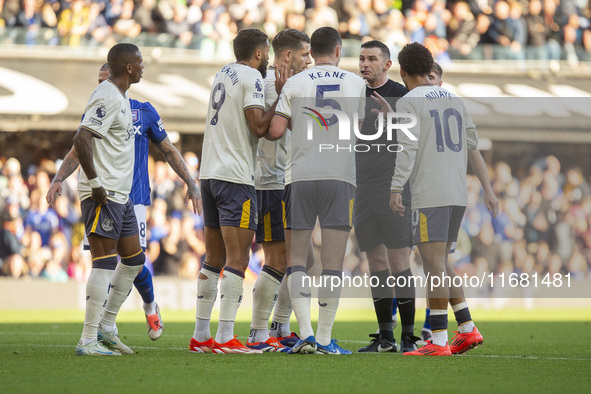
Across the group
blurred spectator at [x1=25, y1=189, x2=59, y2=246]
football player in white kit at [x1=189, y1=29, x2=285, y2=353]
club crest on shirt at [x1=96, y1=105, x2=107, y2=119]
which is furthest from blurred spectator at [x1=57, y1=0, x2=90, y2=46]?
club crest on shirt at [x1=96, y1=105, x2=107, y2=119]

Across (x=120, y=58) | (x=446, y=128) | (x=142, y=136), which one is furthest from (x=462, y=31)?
(x=120, y=58)

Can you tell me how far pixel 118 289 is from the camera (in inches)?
280

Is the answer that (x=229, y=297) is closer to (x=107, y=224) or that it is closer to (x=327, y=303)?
(x=327, y=303)

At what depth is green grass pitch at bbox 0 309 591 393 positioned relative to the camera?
4941 millimetres

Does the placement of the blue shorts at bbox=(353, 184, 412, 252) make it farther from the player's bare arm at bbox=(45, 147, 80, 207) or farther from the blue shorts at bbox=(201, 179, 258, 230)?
the player's bare arm at bbox=(45, 147, 80, 207)

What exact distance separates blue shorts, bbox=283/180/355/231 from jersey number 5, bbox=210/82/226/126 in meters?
0.79

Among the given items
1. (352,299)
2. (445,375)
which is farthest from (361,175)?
(352,299)

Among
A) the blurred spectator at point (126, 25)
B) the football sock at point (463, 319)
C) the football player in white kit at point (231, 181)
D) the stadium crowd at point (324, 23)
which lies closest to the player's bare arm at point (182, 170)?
the football player in white kit at point (231, 181)

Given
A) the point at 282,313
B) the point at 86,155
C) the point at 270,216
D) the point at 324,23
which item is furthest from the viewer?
the point at 324,23

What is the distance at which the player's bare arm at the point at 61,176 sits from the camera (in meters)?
6.81

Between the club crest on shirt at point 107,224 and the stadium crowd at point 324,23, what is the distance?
1100cm

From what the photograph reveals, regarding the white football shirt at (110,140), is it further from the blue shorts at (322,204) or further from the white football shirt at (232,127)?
the blue shorts at (322,204)

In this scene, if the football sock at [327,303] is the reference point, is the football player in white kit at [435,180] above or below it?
above

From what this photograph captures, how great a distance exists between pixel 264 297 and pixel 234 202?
0.86 meters
